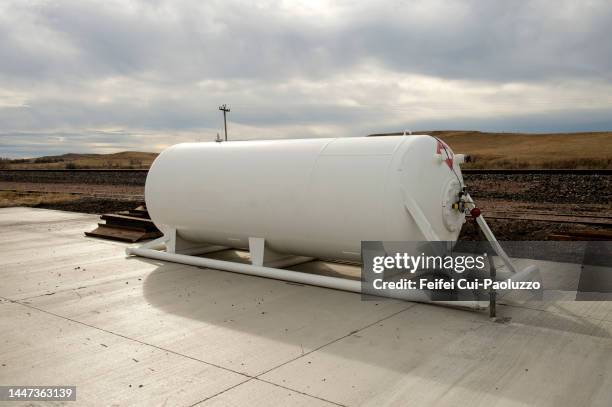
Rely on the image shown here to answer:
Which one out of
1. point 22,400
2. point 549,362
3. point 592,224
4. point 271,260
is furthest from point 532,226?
point 22,400

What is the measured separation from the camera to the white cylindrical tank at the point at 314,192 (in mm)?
5633

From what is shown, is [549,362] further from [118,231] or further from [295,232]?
[118,231]

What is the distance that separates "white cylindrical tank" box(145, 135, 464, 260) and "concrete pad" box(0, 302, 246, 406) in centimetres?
240

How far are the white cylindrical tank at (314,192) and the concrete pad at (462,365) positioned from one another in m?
1.21

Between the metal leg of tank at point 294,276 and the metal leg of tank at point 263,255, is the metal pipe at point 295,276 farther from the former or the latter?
the metal leg of tank at point 263,255

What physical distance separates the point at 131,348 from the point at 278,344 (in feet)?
3.85

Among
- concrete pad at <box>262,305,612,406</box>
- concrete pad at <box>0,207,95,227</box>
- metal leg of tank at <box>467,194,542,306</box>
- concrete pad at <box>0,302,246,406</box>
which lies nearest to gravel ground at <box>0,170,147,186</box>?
concrete pad at <box>0,207,95,227</box>

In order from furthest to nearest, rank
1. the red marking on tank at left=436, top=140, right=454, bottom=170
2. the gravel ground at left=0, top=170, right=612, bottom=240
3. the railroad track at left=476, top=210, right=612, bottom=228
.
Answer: the gravel ground at left=0, top=170, right=612, bottom=240 < the railroad track at left=476, top=210, right=612, bottom=228 < the red marking on tank at left=436, top=140, right=454, bottom=170

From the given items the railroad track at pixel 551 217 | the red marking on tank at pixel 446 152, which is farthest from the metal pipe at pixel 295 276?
the railroad track at pixel 551 217

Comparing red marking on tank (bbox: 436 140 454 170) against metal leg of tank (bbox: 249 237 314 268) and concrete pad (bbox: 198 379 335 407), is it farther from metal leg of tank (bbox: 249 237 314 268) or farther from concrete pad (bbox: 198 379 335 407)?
concrete pad (bbox: 198 379 335 407)

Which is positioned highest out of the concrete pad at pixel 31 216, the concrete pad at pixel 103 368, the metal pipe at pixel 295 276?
the metal pipe at pixel 295 276

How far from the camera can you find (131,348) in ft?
14.3

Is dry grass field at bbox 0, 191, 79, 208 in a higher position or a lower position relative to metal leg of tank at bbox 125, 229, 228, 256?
lower

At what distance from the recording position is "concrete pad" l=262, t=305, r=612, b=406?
11.3ft
